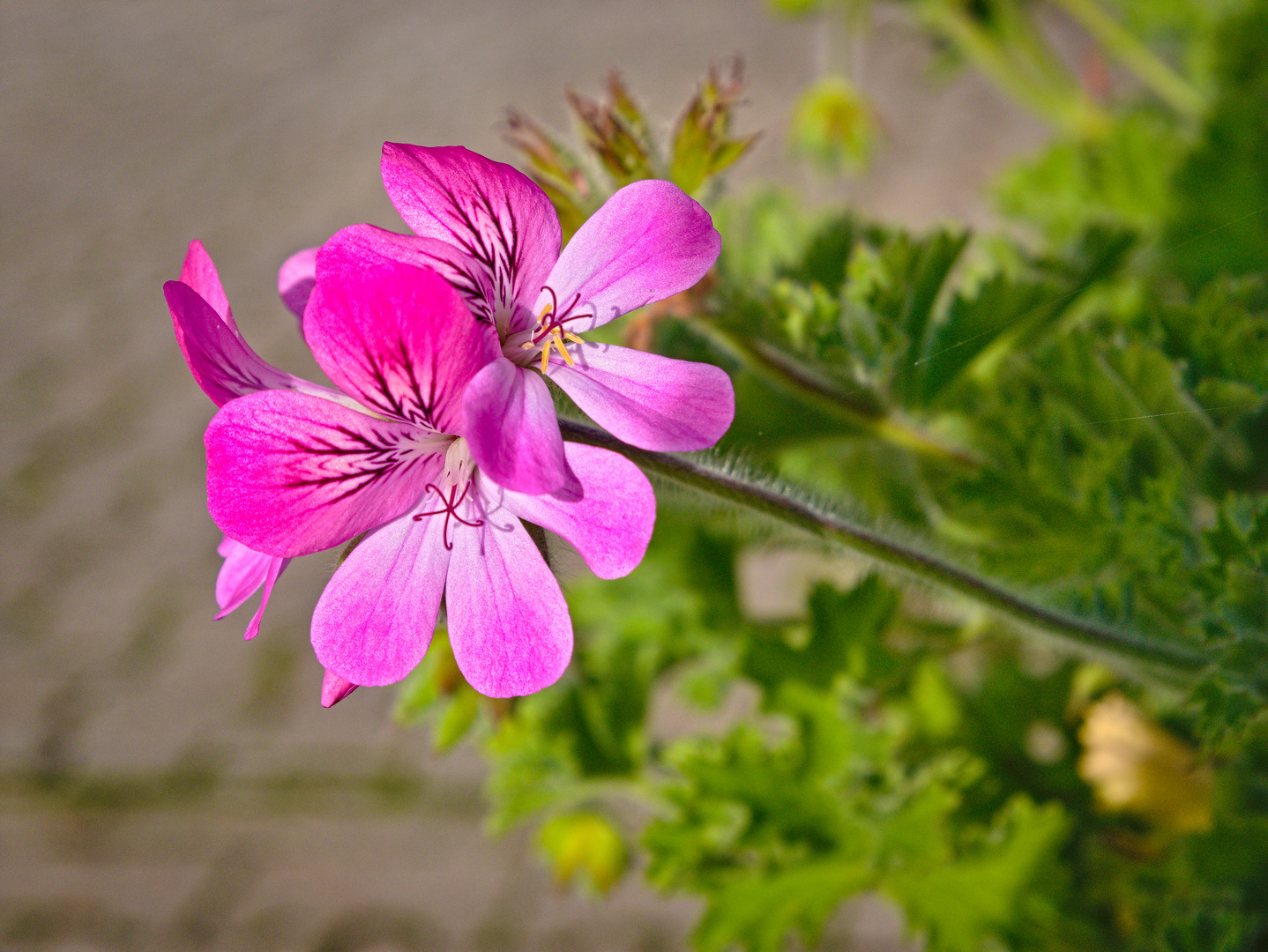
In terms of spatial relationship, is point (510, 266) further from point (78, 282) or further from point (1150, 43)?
point (78, 282)

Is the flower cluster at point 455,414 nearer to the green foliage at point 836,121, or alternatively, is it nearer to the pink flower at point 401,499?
the pink flower at point 401,499

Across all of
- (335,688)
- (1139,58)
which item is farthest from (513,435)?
(1139,58)

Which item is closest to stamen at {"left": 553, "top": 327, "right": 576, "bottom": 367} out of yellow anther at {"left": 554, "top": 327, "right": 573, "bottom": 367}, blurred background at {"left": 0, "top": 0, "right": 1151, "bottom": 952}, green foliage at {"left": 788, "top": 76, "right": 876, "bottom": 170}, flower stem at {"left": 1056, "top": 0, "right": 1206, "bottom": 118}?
yellow anther at {"left": 554, "top": 327, "right": 573, "bottom": 367}

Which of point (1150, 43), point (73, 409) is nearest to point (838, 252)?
point (1150, 43)

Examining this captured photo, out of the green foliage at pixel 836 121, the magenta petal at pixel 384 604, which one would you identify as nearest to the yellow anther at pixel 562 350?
the magenta petal at pixel 384 604

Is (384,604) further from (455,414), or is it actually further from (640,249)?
(640,249)

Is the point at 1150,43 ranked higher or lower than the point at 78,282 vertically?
lower
